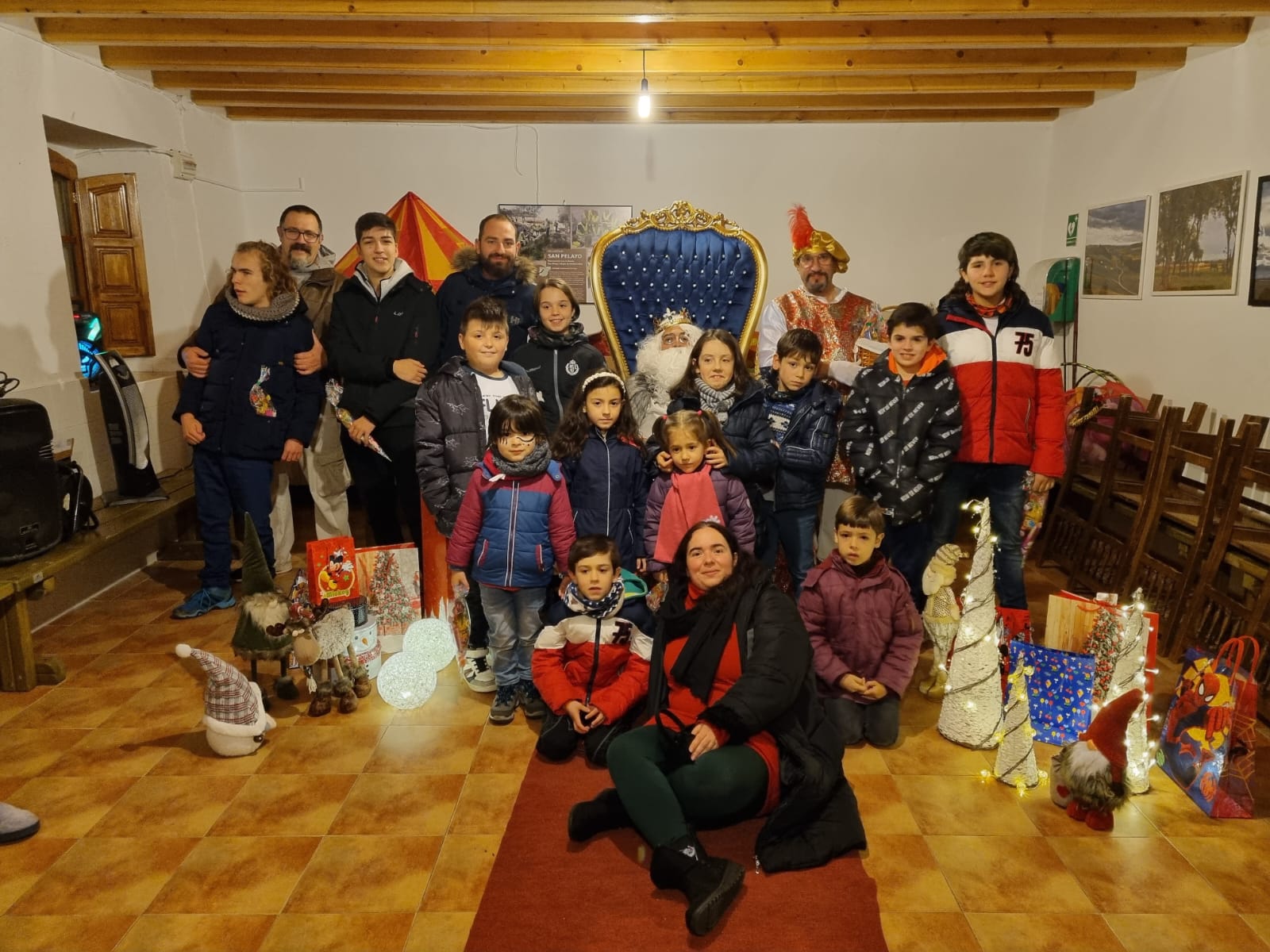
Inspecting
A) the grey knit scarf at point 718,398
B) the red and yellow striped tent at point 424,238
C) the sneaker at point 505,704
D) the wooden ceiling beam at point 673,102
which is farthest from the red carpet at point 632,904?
the red and yellow striped tent at point 424,238

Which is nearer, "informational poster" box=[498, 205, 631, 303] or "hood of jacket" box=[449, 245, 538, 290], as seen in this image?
"hood of jacket" box=[449, 245, 538, 290]

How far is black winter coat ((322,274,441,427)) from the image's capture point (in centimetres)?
392

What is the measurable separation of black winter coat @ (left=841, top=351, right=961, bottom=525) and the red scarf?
0.65 metres

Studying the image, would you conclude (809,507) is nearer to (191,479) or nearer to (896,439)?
(896,439)

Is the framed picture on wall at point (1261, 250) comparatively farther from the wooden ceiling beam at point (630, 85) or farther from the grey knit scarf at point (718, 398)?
the grey knit scarf at point (718, 398)

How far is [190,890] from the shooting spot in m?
2.31

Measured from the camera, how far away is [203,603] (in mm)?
4270

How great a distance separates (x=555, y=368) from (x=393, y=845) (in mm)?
2014

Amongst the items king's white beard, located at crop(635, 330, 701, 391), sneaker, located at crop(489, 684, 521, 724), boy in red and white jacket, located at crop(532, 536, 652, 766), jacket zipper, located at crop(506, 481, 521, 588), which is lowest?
sneaker, located at crop(489, 684, 521, 724)

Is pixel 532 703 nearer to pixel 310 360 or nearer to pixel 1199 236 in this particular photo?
pixel 310 360

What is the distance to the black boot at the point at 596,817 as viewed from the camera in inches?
96.9

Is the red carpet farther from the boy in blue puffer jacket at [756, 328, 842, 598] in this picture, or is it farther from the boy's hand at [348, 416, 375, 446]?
the boy's hand at [348, 416, 375, 446]

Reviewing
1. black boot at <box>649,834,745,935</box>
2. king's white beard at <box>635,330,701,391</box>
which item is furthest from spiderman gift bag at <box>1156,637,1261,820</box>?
king's white beard at <box>635,330,701,391</box>

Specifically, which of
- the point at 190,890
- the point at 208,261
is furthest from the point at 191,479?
the point at 190,890
